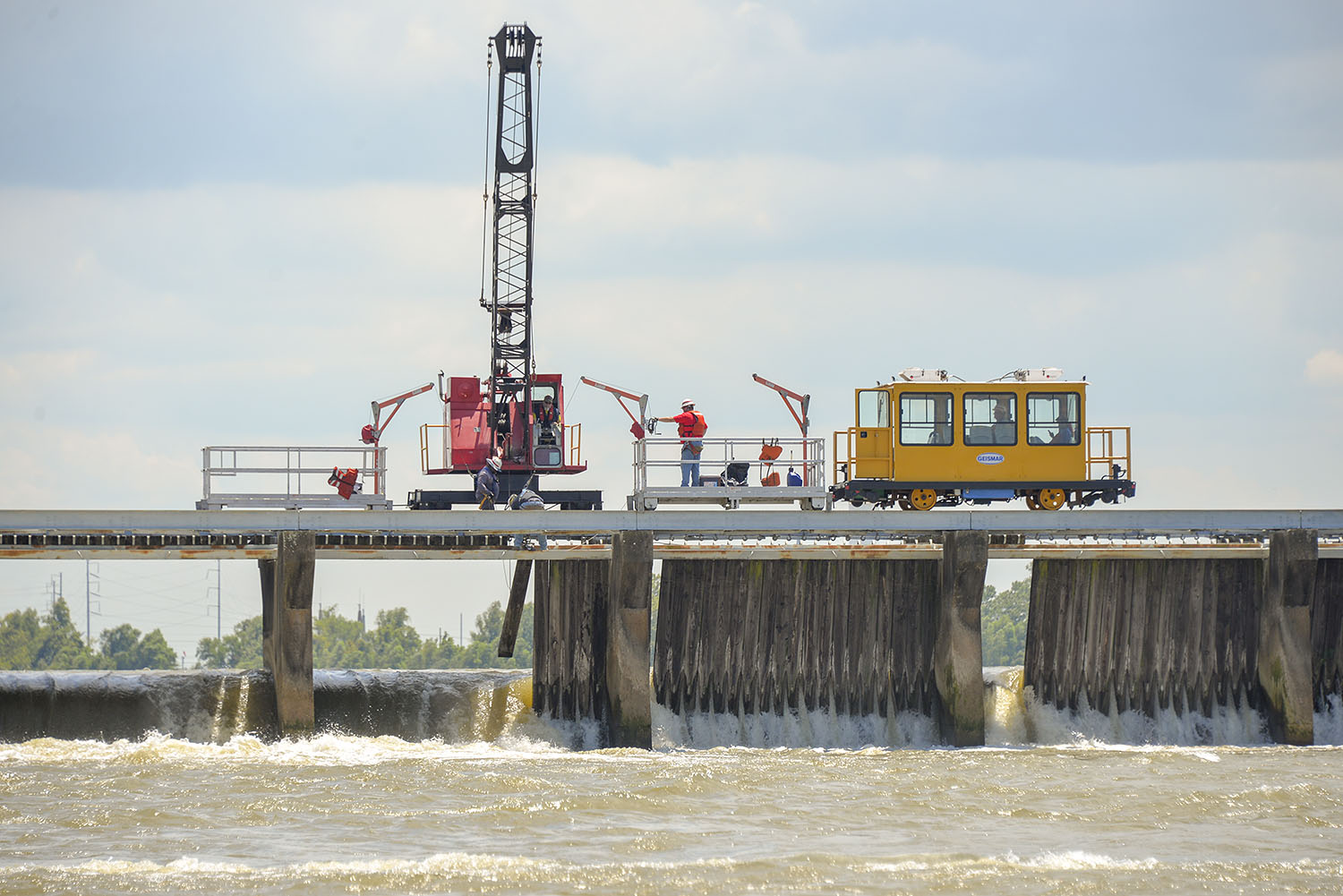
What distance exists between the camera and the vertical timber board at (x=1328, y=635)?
29000mm

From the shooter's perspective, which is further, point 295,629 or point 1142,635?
point 1142,635

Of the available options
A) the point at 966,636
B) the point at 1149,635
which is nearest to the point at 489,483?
the point at 966,636

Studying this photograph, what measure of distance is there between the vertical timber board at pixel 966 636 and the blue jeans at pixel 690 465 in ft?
18.3

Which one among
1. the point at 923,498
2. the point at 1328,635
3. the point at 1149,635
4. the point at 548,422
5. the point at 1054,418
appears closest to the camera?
the point at 1149,635

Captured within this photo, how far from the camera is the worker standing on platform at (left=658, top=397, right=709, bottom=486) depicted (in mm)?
29391

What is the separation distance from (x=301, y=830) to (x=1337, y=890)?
39.8 feet

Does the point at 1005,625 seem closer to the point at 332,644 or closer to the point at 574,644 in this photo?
the point at 332,644

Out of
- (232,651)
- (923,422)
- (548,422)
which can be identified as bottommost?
(232,651)

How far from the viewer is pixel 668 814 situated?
Answer: 19953 mm

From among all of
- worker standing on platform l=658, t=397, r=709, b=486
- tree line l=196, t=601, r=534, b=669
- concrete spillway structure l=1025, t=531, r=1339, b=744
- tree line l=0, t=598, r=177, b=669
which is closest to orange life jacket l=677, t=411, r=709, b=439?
worker standing on platform l=658, t=397, r=709, b=486

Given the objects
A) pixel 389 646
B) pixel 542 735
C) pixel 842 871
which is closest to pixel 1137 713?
pixel 542 735

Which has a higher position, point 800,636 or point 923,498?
point 923,498

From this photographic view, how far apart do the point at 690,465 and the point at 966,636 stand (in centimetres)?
643

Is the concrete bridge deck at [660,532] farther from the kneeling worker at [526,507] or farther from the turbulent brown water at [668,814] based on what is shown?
the turbulent brown water at [668,814]
